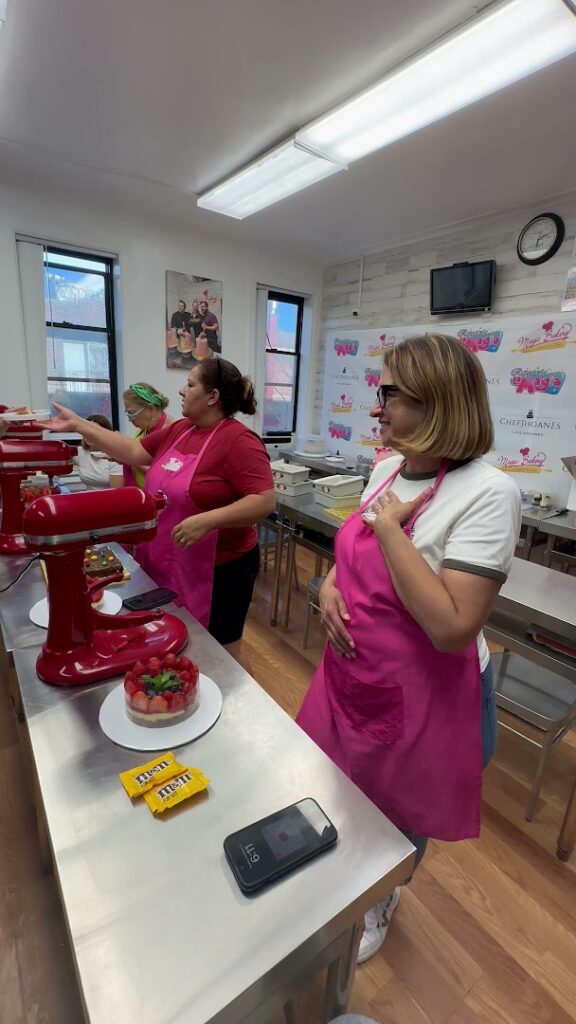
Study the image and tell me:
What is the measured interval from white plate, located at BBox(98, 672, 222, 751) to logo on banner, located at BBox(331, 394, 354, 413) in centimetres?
423

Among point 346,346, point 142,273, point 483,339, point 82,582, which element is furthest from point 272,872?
point 346,346

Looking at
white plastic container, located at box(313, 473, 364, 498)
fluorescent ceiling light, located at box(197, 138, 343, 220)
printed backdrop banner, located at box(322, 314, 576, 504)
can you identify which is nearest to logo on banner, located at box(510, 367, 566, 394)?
printed backdrop banner, located at box(322, 314, 576, 504)

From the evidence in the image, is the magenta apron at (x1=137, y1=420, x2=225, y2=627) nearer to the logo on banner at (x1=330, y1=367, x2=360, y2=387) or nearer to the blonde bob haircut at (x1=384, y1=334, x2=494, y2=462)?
the blonde bob haircut at (x1=384, y1=334, x2=494, y2=462)

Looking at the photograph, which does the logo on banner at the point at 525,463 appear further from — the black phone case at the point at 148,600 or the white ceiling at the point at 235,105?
the black phone case at the point at 148,600

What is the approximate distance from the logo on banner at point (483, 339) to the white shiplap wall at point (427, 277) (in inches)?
4.9

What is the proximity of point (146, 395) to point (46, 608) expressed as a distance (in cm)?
151

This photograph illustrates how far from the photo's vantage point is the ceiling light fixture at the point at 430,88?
1.56m

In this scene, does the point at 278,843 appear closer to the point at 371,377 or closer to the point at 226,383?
the point at 226,383

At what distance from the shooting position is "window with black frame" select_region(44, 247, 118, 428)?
3.64m

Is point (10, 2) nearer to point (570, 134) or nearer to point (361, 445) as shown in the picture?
point (570, 134)

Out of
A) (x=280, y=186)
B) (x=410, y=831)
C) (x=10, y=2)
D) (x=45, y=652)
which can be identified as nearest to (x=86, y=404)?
(x=280, y=186)

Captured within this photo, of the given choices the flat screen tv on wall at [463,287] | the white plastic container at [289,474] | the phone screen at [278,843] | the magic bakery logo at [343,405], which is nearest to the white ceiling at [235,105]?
the flat screen tv on wall at [463,287]

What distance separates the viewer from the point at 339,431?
194 inches

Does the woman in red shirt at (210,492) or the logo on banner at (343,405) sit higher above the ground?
the logo on banner at (343,405)
